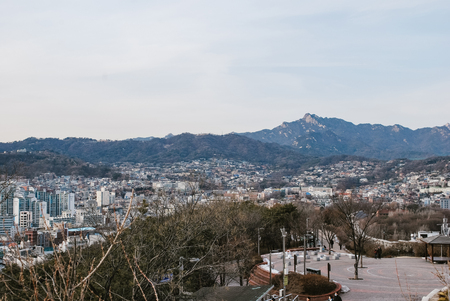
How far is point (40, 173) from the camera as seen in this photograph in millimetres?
105188

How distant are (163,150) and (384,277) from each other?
167 meters

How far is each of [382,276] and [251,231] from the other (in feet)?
35.4

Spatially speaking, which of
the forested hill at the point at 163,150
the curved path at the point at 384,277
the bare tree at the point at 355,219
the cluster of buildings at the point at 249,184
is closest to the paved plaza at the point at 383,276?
the curved path at the point at 384,277

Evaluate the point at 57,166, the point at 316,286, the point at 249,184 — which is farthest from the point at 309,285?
the point at 249,184

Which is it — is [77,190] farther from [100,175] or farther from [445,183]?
[445,183]

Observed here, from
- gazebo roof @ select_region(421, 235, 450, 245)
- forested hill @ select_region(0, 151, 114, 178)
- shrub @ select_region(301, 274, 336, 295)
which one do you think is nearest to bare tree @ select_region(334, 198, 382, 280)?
gazebo roof @ select_region(421, 235, 450, 245)

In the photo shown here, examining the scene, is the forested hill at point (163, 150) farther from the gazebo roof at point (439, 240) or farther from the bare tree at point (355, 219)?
the gazebo roof at point (439, 240)

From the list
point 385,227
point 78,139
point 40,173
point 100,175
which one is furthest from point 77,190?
point 78,139

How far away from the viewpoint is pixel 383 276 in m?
19.0

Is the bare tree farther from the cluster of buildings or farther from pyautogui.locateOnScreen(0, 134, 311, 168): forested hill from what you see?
pyautogui.locateOnScreen(0, 134, 311, 168): forested hill

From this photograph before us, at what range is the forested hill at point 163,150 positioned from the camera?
560ft

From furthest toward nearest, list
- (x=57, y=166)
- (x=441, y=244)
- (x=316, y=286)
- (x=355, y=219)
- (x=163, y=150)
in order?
(x=163, y=150), (x=57, y=166), (x=355, y=219), (x=441, y=244), (x=316, y=286)

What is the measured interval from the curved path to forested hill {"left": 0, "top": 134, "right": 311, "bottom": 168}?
143525mm

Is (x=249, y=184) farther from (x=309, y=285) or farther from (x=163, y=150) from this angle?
(x=309, y=285)
